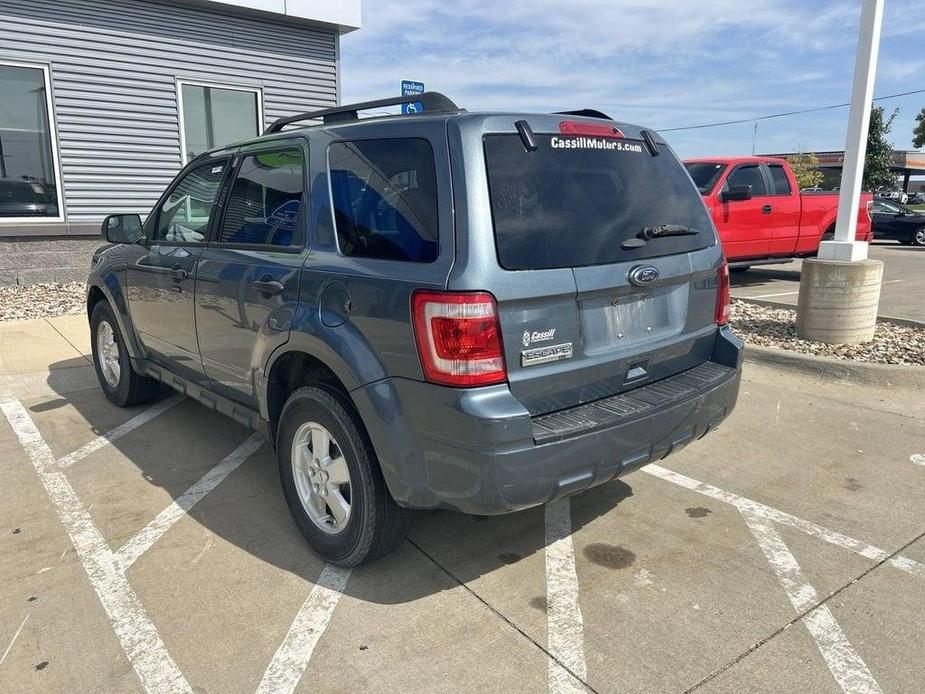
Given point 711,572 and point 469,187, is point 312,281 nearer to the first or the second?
point 469,187

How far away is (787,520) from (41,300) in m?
9.47

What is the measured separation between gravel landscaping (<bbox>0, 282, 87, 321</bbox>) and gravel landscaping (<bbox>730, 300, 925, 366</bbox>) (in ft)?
24.8

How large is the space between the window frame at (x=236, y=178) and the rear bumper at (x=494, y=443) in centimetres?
89

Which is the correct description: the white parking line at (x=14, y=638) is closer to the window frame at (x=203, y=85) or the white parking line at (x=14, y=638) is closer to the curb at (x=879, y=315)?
the curb at (x=879, y=315)

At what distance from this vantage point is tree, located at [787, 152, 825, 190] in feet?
149

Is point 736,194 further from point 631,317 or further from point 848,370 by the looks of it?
point 631,317

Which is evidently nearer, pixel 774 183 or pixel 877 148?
pixel 774 183

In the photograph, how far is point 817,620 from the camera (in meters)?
2.76

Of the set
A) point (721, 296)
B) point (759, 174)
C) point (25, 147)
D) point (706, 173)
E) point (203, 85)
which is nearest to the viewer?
point (721, 296)

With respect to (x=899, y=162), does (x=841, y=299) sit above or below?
below

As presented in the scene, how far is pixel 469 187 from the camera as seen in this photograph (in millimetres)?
2604

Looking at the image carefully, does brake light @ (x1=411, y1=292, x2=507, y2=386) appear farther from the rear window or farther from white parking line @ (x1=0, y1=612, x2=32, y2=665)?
white parking line @ (x1=0, y1=612, x2=32, y2=665)

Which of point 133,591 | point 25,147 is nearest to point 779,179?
point 133,591

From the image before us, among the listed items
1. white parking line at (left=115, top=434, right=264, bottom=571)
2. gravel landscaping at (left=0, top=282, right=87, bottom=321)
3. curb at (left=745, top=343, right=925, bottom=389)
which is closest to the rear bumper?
white parking line at (left=115, top=434, right=264, bottom=571)
